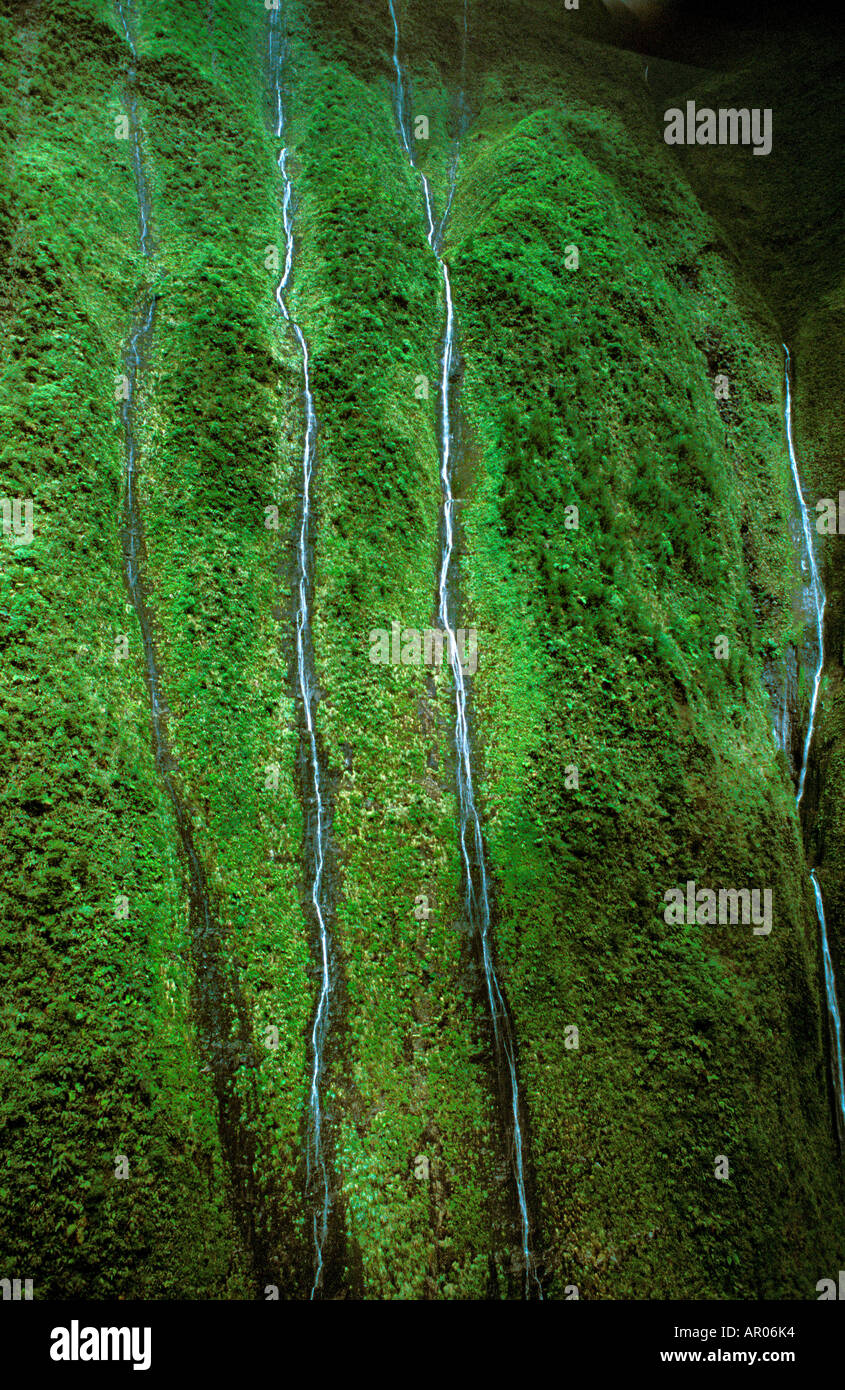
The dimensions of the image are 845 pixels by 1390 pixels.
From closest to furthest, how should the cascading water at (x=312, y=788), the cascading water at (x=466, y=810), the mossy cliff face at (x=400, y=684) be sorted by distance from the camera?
the mossy cliff face at (x=400, y=684), the cascading water at (x=312, y=788), the cascading water at (x=466, y=810)

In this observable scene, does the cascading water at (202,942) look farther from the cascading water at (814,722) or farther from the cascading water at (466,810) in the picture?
the cascading water at (814,722)

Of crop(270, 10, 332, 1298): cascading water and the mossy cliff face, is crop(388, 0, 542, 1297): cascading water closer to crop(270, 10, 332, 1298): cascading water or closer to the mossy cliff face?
the mossy cliff face

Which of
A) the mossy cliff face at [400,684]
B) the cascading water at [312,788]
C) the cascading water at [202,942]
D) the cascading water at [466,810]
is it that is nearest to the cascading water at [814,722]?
the mossy cliff face at [400,684]

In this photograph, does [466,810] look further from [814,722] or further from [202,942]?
[814,722]

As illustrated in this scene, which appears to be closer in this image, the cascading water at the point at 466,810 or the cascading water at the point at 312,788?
the cascading water at the point at 312,788

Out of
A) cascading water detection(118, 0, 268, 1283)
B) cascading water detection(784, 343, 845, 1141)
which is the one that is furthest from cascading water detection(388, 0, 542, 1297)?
cascading water detection(784, 343, 845, 1141)

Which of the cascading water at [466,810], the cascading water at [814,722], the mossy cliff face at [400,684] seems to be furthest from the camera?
the cascading water at [814,722]
